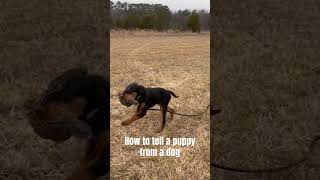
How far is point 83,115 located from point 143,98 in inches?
22.8

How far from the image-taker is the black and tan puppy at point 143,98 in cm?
356

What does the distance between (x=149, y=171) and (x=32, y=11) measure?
13.1 ft

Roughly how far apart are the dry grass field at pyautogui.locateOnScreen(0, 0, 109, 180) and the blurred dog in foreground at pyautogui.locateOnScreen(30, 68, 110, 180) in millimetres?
192

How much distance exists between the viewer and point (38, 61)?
5.47 meters

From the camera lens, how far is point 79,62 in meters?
4.91

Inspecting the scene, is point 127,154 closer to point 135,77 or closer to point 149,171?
point 149,171

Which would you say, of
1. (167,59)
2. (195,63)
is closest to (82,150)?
(195,63)

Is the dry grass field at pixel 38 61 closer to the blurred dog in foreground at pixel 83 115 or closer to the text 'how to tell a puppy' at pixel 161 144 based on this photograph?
the blurred dog in foreground at pixel 83 115

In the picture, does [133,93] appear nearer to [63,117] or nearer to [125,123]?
[125,123]

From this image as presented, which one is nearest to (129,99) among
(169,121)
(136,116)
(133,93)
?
(133,93)

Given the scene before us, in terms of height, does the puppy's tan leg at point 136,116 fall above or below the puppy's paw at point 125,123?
above

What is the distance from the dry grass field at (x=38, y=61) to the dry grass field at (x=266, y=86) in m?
1.40

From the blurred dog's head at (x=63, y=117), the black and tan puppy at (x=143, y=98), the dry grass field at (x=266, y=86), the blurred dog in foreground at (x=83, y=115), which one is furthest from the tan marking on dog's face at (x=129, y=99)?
the dry grass field at (x=266, y=86)

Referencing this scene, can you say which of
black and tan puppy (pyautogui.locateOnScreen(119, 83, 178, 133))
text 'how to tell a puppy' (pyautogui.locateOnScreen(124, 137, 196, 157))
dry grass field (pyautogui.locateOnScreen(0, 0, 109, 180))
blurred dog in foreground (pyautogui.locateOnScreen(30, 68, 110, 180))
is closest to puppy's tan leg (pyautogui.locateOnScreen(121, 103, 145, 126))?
black and tan puppy (pyautogui.locateOnScreen(119, 83, 178, 133))
